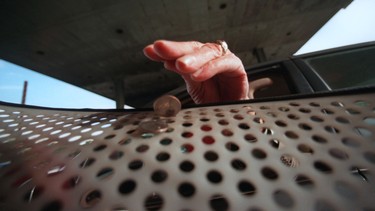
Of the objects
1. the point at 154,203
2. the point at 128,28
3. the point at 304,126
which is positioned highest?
the point at 128,28

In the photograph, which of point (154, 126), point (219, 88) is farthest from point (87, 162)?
point (219, 88)

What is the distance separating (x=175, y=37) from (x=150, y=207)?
5.05 meters

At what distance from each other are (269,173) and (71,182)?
0.28m

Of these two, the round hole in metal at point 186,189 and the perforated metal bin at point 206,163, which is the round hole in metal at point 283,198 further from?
the round hole in metal at point 186,189

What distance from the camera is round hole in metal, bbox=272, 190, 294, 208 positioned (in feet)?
0.68

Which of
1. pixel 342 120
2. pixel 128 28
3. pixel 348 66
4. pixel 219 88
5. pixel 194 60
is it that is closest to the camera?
pixel 342 120

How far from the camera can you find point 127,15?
3957mm

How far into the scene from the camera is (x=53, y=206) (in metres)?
0.22

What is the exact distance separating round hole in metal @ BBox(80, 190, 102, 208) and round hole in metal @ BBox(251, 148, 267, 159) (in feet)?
0.74

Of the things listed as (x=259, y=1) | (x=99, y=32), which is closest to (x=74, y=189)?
(x=259, y=1)

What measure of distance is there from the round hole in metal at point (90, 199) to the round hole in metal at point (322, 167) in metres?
0.30

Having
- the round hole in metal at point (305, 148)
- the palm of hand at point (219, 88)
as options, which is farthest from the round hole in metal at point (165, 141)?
the palm of hand at point (219, 88)

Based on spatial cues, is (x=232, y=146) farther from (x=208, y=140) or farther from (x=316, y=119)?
(x=316, y=119)

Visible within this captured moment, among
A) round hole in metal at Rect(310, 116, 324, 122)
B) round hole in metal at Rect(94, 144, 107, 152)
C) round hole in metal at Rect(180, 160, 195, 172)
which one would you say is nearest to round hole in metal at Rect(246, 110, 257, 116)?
round hole in metal at Rect(310, 116, 324, 122)
